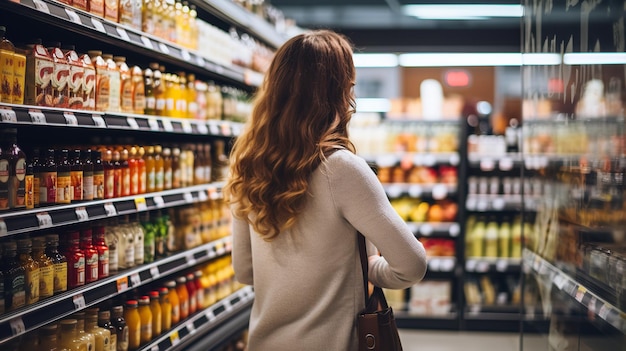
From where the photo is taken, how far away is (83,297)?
283cm

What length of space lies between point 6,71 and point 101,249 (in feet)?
3.22

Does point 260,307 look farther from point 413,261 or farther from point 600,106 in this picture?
point 600,106

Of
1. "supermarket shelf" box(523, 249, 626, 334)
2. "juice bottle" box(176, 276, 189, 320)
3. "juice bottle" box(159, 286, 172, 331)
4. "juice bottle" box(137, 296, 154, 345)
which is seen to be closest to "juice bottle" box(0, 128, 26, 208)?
"juice bottle" box(137, 296, 154, 345)

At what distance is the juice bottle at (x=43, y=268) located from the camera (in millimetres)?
2678

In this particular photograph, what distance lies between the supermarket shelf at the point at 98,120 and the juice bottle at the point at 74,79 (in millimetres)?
54

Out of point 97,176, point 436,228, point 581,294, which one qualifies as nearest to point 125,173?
point 97,176

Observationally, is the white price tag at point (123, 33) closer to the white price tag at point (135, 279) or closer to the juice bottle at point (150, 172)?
the juice bottle at point (150, 172)

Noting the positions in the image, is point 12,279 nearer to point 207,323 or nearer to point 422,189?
point 207,323

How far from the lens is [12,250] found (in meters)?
2.55

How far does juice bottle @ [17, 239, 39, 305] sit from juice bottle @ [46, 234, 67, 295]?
11 cm

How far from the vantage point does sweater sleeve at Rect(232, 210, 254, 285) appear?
2570 mm

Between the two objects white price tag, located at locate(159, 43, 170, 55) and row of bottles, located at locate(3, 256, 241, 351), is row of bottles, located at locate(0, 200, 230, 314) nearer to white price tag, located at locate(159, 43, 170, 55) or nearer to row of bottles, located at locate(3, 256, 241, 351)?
row of bottles, located at locate(3, 256, 241, 351)

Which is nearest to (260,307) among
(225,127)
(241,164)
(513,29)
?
(241,164)

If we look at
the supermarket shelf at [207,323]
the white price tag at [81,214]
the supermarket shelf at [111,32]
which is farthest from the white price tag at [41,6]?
the supermarket shelf at [207,323]
